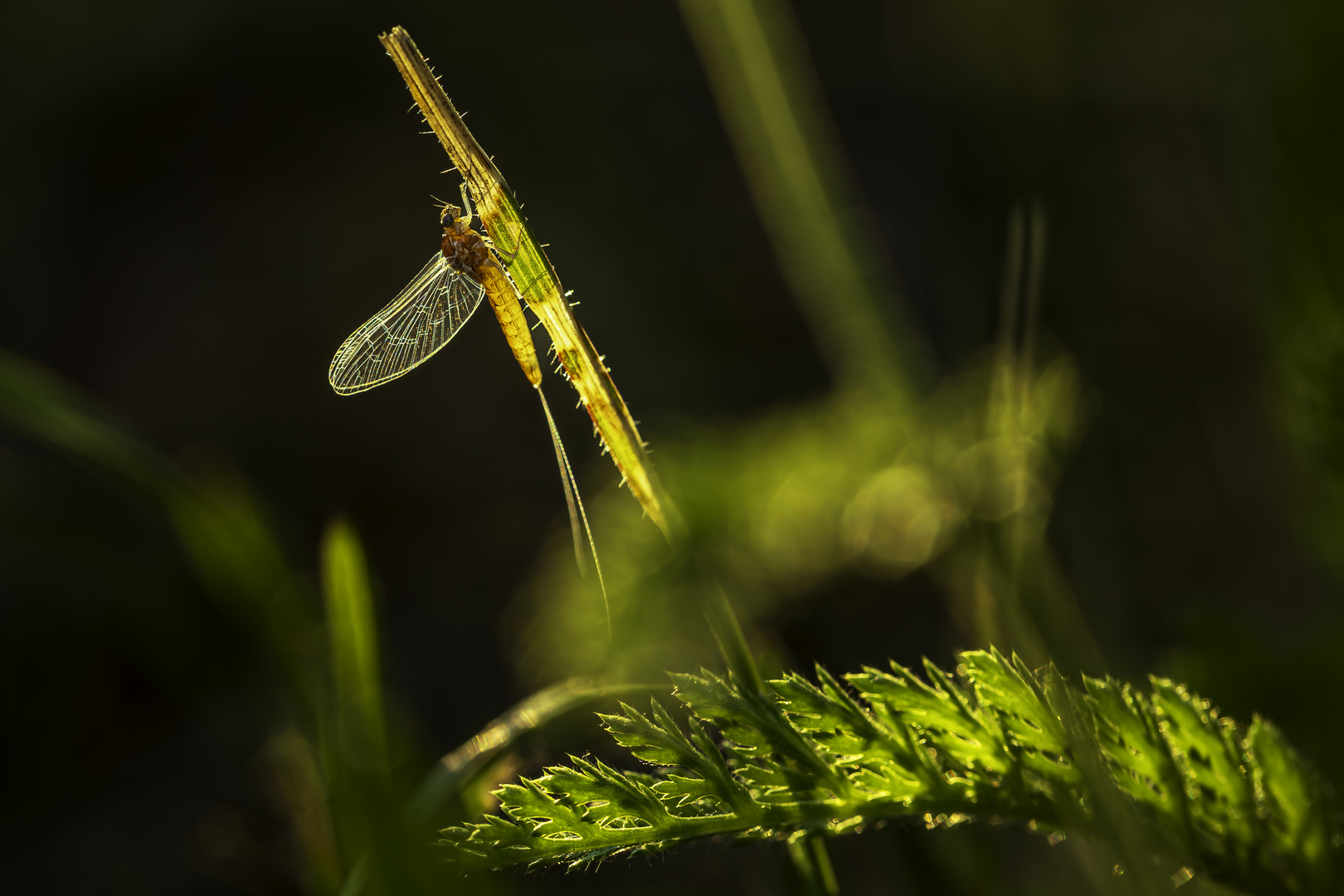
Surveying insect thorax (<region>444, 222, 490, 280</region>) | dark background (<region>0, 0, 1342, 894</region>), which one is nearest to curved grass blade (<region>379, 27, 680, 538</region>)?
insect thorax (<region>444, 222, 490, 280</region>)

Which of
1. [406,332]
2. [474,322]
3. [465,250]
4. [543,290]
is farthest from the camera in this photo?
[474,322]

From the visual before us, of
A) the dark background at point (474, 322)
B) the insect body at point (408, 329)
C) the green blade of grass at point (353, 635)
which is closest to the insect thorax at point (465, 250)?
the insect body at point (408, 329)

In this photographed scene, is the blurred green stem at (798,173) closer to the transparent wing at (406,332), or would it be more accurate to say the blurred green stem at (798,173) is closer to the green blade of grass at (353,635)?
the transparent wing at (406,332)

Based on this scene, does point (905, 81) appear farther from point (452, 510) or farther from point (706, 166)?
point (452, 510)

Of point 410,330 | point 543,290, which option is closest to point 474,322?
point 410,330

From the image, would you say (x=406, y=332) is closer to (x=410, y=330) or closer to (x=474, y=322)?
(x=410, y=330)

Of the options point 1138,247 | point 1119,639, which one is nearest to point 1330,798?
point 1119,639
